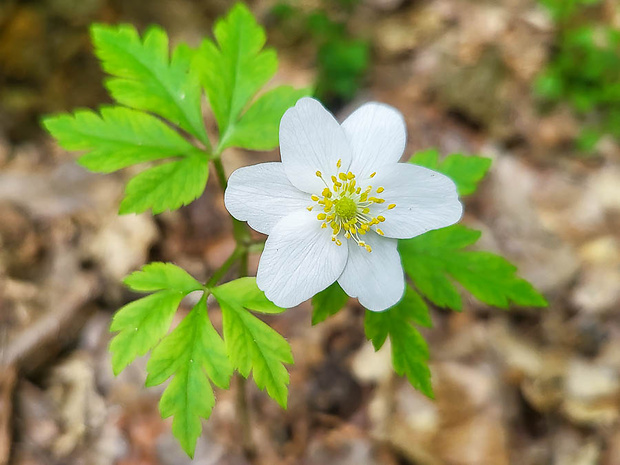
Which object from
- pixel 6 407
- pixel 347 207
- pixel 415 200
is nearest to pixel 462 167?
pixel 415 200

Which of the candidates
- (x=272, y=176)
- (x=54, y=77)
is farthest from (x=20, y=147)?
(x=272, y=176)

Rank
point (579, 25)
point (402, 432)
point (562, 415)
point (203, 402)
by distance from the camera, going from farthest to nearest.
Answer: point (579, 25)
point (562, 415)
point (402, 432)
point (203, 402)

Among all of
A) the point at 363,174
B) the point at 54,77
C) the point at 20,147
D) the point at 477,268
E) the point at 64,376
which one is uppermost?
the point at 363,174

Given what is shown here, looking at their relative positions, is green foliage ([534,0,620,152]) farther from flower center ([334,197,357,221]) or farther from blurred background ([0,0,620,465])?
flower center ([334,197,357,221])

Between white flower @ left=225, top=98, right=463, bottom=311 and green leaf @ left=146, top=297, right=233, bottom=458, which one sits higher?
white flower @ left=225, top=98, right=463, bottom=311

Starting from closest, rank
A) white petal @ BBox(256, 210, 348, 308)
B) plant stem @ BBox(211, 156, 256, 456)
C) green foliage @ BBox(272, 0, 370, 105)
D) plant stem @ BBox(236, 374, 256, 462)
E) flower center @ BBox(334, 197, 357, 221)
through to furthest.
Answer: white petal @ BBox(256, 210, 348, 308), flower center @ BBox(334, 197, 357, 221), plant stem @ BBox(211, 156, 256, 456), plant stem @ BBox(236, 374, 256, 462), green foliage @ BBox(272, 0, 370, 105)

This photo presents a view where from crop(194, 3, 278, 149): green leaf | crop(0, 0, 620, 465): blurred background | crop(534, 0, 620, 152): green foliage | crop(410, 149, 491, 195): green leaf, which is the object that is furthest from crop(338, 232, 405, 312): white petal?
crop(534, 0, 620, 152): green foliage

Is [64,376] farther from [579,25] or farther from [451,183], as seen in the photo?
[579,25]
